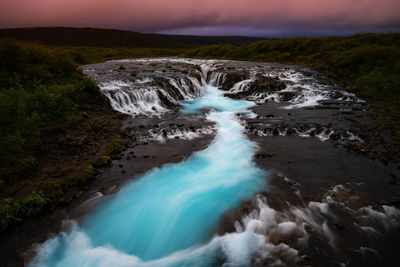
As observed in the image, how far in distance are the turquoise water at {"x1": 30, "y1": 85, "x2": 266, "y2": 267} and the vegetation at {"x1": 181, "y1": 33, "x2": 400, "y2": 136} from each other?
383 inches

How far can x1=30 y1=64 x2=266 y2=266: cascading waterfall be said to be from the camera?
5438 mm

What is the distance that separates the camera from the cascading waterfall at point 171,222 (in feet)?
17.8

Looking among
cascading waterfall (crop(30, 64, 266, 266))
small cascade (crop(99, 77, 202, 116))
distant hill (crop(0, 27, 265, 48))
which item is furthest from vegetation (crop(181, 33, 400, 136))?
distant hill (crop(0, 27, 265, 48))

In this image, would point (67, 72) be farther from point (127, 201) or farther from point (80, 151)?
point (127, 201)

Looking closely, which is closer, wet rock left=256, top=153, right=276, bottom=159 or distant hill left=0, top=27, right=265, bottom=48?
wet rock left=256, top=153, right=276, bottom=159

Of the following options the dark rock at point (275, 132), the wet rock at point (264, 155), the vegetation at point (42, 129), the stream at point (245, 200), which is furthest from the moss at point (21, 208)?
the dark rock at point (275, 132)

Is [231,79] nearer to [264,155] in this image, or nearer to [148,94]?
[148,94]

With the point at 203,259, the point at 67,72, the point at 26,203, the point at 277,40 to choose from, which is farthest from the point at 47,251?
the point at 277,40

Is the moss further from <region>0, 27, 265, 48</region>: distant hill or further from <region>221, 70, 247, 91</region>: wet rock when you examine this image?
<region>0, 27, 265, 48</region>: distant hill

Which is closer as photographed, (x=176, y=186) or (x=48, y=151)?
(x=176, y=186)

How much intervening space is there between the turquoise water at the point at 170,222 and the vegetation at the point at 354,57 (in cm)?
973

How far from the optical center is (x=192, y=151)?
1045 centimetres

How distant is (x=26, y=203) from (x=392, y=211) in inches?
416

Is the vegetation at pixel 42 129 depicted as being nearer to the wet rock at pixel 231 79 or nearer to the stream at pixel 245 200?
the stream at pixel 245 200
